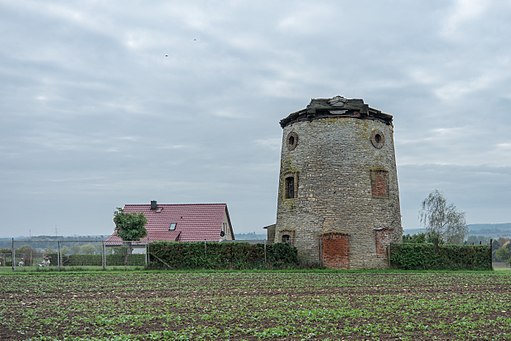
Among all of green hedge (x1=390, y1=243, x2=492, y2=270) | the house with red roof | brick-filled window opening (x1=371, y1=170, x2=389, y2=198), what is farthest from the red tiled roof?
green hedge (x1=390, y1=243, x2=492, y2=270)

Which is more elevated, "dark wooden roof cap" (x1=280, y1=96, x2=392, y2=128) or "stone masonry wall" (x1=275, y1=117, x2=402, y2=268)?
"dark wooden roof cap" (x1=280, y1=96, x2=392, y2=128)

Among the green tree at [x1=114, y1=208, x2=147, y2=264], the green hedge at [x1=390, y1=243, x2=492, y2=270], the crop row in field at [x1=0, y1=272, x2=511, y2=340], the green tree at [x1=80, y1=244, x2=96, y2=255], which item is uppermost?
the green tree at [x1=114, y1=208, x2=147, y2=264]

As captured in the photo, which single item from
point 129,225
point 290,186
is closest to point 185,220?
point 129,225

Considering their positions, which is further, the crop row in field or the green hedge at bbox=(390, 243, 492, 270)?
the green hedge at bbox=(390, 243, 492, 270)

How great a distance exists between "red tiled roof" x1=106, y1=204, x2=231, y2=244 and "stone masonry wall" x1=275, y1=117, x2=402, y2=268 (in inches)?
647

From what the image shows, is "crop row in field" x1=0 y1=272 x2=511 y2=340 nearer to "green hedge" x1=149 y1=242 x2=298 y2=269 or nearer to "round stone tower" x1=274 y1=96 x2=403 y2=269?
"green hedge" x1=149 y1=242 x2=298 y2=269

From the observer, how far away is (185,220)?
5153 cm

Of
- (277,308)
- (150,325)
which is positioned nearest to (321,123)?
(277,308)

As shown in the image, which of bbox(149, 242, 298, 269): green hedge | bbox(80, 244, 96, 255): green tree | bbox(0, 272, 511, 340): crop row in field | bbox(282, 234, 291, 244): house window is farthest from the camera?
bbox(80, 244, 96, 255): green tree

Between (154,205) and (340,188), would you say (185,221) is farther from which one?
(340,188)

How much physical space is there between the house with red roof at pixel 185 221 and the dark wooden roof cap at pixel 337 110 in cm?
1779

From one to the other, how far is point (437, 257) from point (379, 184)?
4.92 meters

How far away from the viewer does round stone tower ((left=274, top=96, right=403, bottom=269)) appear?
106ft

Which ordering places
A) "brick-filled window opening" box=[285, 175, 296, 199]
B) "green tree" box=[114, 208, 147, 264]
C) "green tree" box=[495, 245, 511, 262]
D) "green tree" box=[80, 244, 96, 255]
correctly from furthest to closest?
"green tree" box=[495, 245, 511, 262] < "green tree" box=[114, 208, 147, 264] < "green tree" box=[80, 244, 96, 255] < "brick-filled window opening" box=[285, 175, 296, 199]
